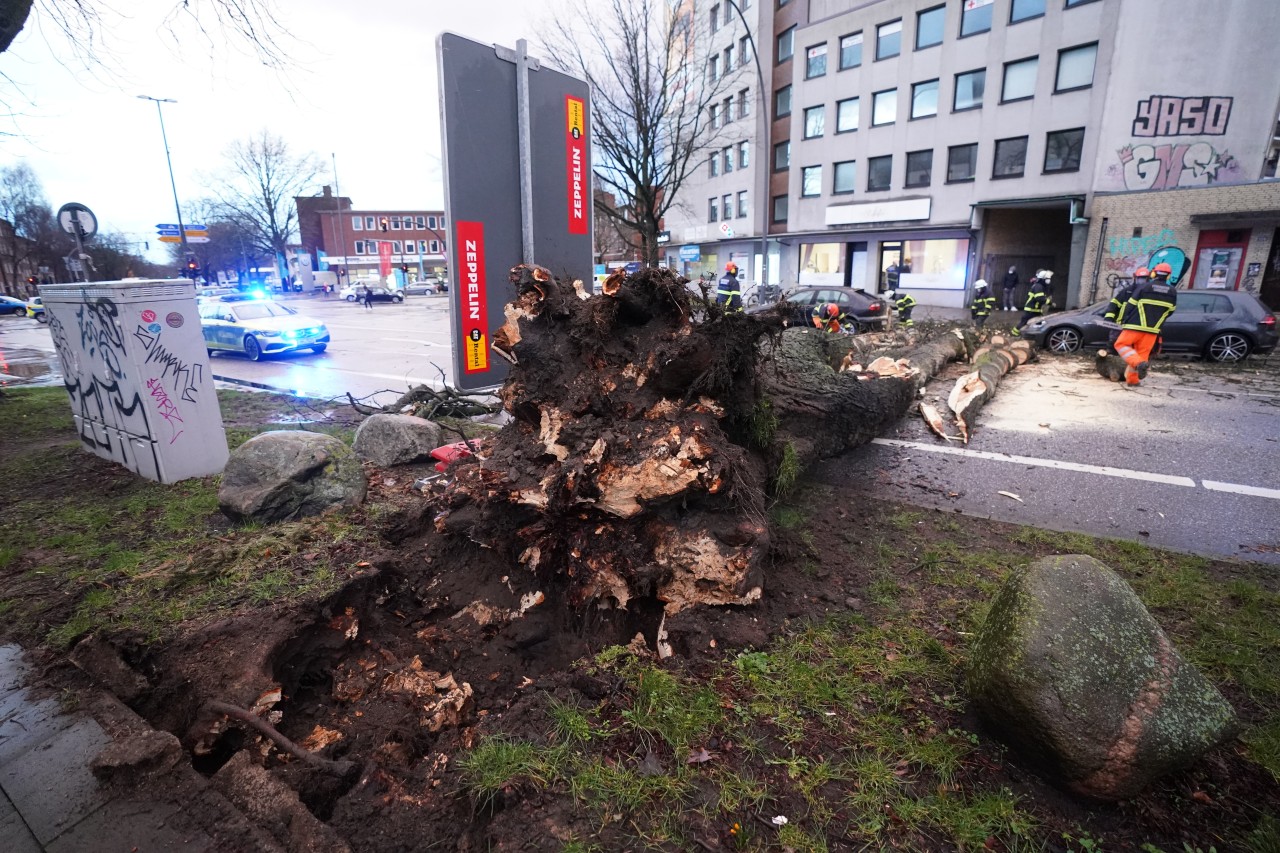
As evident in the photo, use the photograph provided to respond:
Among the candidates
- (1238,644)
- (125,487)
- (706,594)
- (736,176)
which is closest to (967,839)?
(706,594)

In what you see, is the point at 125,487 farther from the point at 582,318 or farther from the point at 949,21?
the point at 949,21

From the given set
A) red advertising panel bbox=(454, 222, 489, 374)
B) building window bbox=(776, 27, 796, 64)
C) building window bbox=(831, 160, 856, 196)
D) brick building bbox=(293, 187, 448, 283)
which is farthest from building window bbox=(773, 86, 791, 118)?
brick building bbox=(293, 187, 448, 283)

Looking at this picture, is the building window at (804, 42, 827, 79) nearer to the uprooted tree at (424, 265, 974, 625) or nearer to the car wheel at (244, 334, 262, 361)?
the car wheel at (244, 334, 262, 361)

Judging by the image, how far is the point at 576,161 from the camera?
252 inches

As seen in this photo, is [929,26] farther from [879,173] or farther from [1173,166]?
[1173,166]

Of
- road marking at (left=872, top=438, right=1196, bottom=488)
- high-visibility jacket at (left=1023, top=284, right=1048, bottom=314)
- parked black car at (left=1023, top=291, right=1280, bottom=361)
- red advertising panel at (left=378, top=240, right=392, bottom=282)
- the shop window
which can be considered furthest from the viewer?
red advertising panel at (left=378, top=240, right=392, bottom=282)

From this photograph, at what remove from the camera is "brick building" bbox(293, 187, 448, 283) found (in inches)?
2758

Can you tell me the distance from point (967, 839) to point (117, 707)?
3471 mm

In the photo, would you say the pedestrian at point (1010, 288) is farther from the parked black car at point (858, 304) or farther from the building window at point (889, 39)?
the building window at point (889, 39)

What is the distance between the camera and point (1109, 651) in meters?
2.30

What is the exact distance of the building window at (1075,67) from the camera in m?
22.4

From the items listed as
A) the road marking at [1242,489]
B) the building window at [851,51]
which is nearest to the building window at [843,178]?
the building window at [851,51]

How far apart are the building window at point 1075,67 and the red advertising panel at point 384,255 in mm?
68040

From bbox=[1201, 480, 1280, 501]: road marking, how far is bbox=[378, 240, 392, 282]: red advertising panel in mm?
78814
